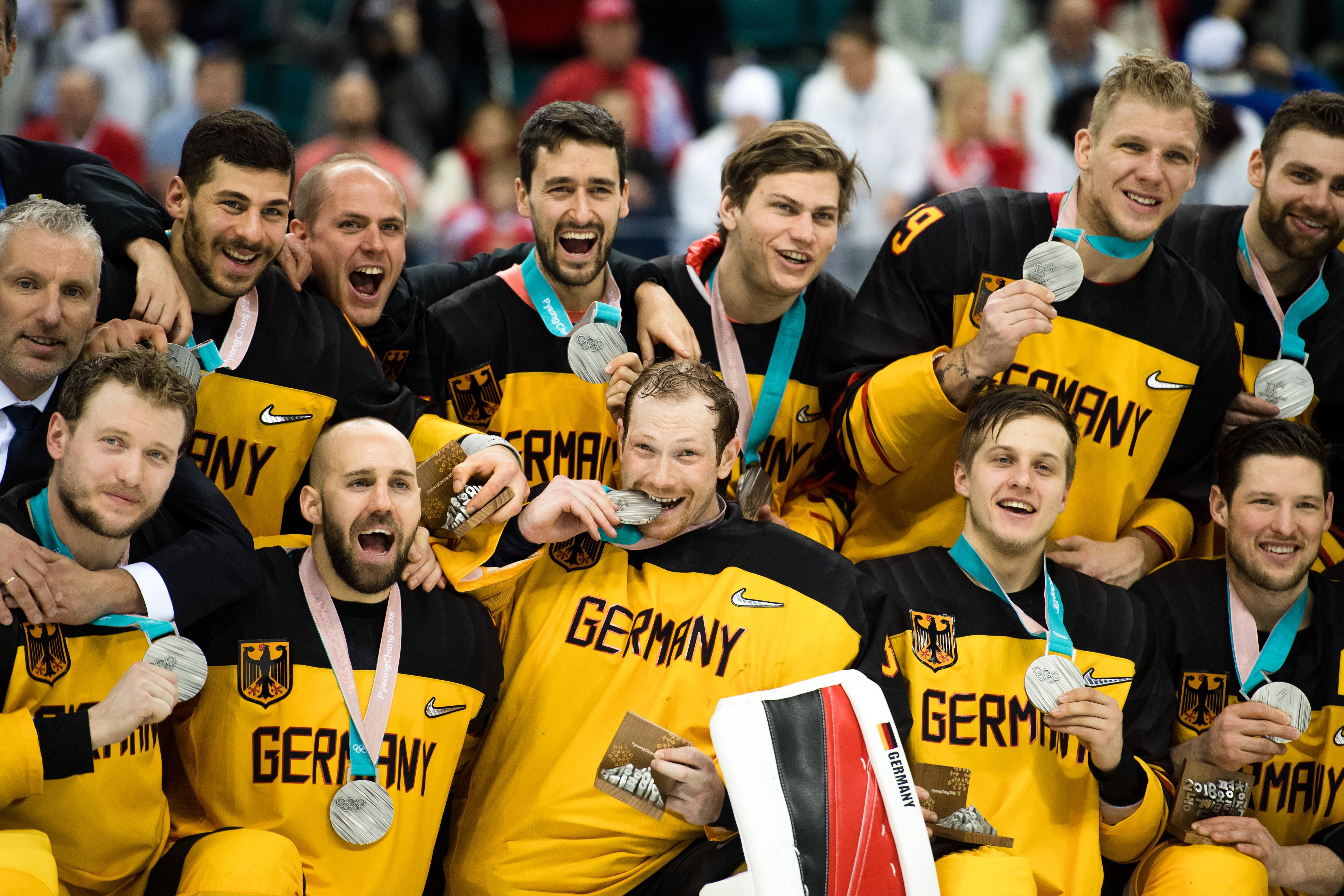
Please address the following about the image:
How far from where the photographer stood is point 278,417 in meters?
4.30

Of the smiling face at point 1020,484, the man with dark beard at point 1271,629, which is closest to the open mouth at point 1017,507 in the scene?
the smiling face at point 1020,484

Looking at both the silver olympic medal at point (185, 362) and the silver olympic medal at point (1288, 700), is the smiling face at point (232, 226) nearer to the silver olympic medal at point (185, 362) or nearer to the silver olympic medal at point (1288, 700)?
the silver olympic medal at point (185, 362)

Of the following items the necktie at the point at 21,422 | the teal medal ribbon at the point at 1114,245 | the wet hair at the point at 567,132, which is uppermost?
the wet hair at the point at 567,132

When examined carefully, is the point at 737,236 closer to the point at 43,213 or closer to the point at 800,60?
the point at 43,213

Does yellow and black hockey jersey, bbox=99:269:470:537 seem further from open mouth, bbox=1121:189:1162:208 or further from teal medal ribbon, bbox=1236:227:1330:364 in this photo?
teal medal ribbon, bbox=1236:227:1330:364

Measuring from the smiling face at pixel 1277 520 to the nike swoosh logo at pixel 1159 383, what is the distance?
33cm

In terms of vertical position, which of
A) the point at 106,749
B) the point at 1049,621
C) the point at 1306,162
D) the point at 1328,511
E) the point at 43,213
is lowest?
the point at 106,749

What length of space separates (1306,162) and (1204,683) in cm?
175

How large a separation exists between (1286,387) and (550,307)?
7.94ft

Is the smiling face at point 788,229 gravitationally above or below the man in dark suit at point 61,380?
above

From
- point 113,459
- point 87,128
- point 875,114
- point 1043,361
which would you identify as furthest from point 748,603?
point 87,128

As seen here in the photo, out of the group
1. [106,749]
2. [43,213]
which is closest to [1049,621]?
[106,749]

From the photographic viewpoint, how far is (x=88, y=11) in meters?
10.5

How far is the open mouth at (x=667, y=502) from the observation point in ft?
13.4
